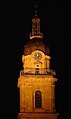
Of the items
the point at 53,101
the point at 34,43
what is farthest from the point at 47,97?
the point at 34,43

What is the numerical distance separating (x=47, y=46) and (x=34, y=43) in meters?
1.20

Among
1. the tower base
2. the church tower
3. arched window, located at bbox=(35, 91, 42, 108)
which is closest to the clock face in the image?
the church tower

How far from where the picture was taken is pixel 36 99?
6700 centimetres

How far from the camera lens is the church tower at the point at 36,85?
66312 millimetres

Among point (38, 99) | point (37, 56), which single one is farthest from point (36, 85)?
point (37, 56)

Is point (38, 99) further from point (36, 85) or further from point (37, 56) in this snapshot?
point (37, 56)

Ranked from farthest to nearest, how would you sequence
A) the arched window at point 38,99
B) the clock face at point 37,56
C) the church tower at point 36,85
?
the clock face at point 37,56 → the arched window at point 38,99 → the church tower at point 36,85

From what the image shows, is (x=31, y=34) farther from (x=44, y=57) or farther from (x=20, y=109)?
(x=20, y=109)

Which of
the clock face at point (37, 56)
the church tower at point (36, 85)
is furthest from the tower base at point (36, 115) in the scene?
the clock face at point (37, 56)

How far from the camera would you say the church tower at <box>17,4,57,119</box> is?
66.3m

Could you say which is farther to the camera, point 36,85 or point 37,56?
point 37,56

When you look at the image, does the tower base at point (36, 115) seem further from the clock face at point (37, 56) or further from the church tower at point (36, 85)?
the clock face at point (37, 56)

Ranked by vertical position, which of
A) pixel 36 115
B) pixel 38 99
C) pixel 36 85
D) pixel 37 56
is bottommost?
pixel 36 115

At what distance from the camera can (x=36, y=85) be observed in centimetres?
6681
